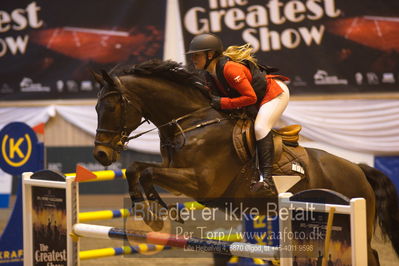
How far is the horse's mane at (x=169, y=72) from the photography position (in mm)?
3779

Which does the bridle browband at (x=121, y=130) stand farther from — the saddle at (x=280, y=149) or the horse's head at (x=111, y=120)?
the saddle at (x=280, y=149)

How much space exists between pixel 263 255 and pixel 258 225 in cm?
203

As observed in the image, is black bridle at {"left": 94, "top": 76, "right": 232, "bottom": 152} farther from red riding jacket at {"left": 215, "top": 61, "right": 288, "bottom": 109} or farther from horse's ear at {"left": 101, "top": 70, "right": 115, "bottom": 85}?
red riding jacket at {"left": 215, "top": 61, "right": 288, "bottom": 109}

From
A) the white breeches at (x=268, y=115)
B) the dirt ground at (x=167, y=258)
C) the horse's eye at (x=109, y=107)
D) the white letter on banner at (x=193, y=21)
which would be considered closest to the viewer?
the horse's eye at (x=109, y=107)

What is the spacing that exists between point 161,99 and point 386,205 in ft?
5.34

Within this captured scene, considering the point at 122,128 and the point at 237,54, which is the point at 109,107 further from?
the point at 237,54

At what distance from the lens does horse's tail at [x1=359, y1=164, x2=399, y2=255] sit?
3.99m

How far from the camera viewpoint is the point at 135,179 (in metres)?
3.45

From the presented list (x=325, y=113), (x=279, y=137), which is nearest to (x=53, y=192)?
(x=279, y=137)

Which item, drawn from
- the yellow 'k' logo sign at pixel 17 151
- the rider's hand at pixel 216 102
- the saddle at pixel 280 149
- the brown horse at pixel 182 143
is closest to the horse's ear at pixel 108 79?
the brown horse at pixel 182 143

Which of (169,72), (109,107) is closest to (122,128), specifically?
(109,107)

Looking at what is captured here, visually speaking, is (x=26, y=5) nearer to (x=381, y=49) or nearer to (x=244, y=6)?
(x=244, y=6)

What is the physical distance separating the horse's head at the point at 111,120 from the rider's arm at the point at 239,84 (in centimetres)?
58

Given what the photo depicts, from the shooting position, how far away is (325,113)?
7.54m
